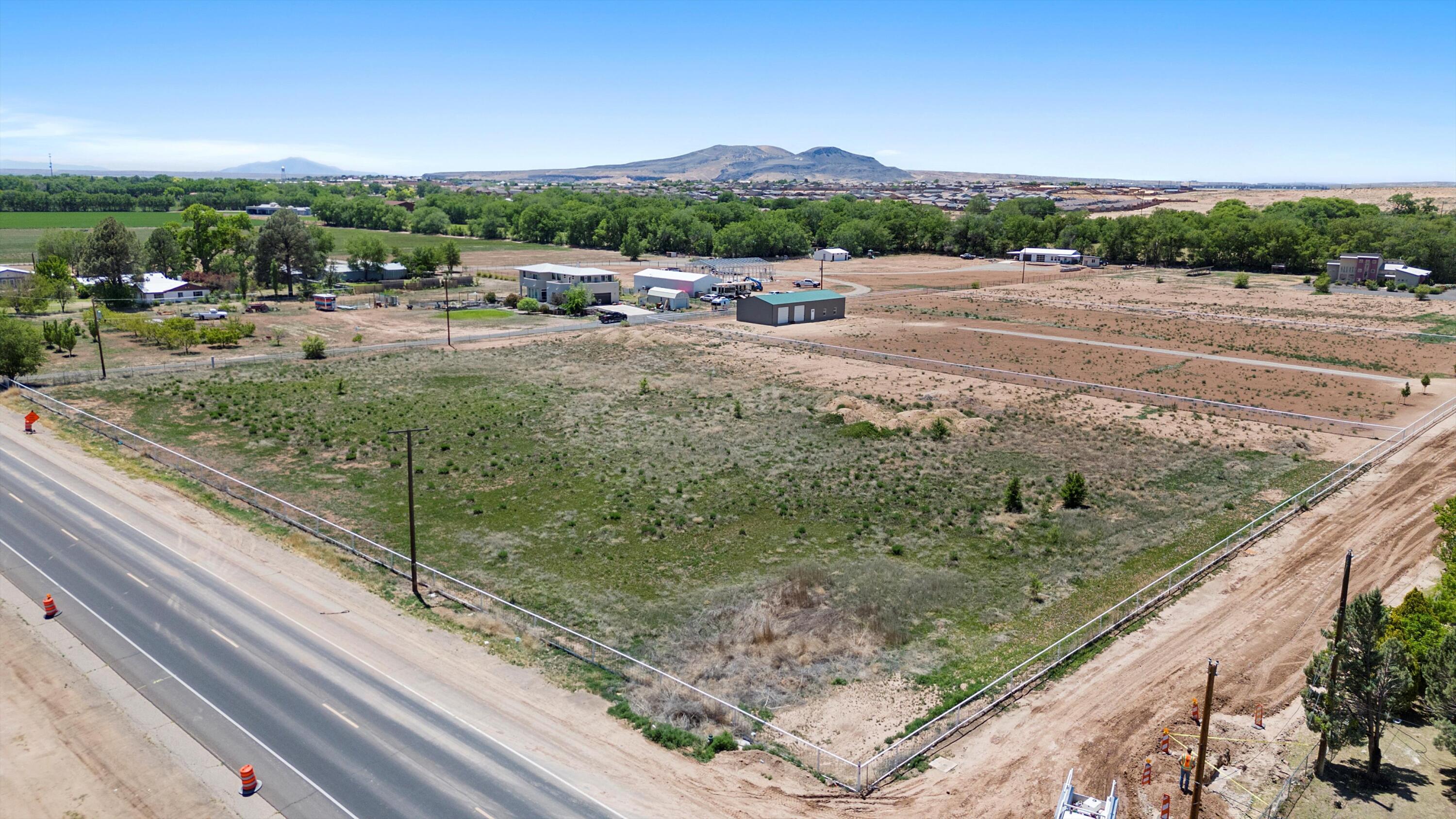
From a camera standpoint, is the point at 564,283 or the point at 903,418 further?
the point at 564,283

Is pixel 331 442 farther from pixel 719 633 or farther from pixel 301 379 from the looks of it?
pixel 719 633

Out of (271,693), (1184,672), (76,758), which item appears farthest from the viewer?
(1184,672)

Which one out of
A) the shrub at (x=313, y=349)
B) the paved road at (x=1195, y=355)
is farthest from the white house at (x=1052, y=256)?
the shrub at (x=313, y=349)

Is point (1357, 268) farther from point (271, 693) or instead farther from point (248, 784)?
point (248, 784)

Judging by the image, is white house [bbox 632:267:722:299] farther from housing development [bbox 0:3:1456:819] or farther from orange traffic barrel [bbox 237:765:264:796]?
orange traffic barrel [bbox 237:765:264:796]

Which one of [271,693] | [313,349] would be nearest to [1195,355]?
[313,349]

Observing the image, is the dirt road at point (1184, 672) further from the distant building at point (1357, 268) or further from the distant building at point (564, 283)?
the distant building at point (1357, 268)
